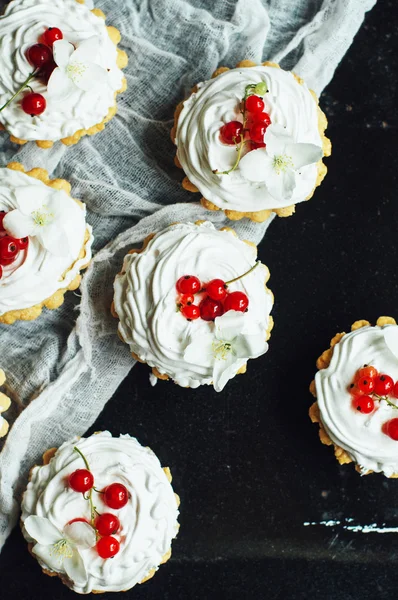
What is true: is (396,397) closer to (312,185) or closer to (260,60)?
(312,185)

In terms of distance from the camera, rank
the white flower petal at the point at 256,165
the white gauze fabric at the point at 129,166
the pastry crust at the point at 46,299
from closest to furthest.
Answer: the white flower petal at the point at 256,165, the pastry crust at the point at 46,299, the white gauze fabric at the point at 129,166

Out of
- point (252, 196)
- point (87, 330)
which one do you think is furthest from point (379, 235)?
point (87, 330)

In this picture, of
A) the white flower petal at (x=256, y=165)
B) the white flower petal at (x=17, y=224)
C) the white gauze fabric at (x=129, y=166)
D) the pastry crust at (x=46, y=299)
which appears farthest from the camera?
the white gauze fabric at (x=129, y=166)

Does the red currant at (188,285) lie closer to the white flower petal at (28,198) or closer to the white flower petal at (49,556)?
the white flower petal at (28,198)

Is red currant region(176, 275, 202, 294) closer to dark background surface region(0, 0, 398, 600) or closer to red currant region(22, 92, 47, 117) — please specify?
dark background surface region(0, 0, 398, 600)

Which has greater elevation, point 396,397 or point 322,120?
point 322,120

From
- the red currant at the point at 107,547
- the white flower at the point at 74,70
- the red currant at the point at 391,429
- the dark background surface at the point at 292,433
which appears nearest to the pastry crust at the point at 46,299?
the white flower at the point at 74,70

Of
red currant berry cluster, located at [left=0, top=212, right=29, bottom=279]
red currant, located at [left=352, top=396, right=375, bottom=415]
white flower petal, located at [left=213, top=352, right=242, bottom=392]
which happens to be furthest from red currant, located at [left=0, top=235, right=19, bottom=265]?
red currant, located at [left=352, top=396, right=375, bottom=415]
